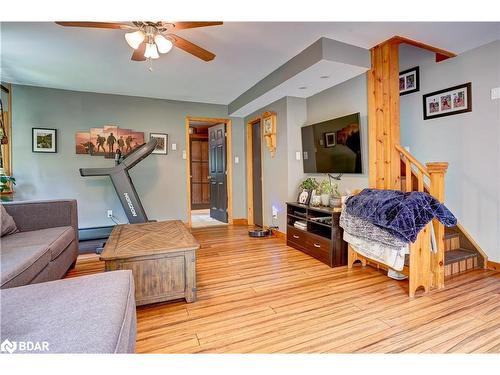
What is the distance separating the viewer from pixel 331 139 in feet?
11.1

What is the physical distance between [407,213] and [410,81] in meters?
2.20

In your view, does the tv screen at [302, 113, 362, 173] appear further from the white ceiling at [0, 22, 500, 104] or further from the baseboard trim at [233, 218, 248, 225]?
the baseboard trim at [233, 218, 248, 225]

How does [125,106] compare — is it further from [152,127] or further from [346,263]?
[346,263]

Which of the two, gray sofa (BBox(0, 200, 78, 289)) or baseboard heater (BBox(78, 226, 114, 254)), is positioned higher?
gray sofa (BBox(0, 200, 78, 289))

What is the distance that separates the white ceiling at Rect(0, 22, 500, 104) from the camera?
2410 mm

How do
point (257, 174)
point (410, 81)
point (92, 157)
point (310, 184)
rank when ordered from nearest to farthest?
1. point (410, 81)
2. point (310, 184)
3. point (92, 157)
4. point (257, 174)

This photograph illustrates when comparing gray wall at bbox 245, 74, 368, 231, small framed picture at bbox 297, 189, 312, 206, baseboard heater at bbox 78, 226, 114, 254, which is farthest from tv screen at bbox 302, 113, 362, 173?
baseboard heater at bbox 78, 226, 114, 254

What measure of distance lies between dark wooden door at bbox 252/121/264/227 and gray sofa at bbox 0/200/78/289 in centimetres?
297

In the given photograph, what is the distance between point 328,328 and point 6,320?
1.63 metres

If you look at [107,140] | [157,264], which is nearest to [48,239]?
[157,264]

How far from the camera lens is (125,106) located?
4570mm

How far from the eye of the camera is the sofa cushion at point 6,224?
7.30 ft

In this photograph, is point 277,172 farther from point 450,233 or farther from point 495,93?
point 495,93
